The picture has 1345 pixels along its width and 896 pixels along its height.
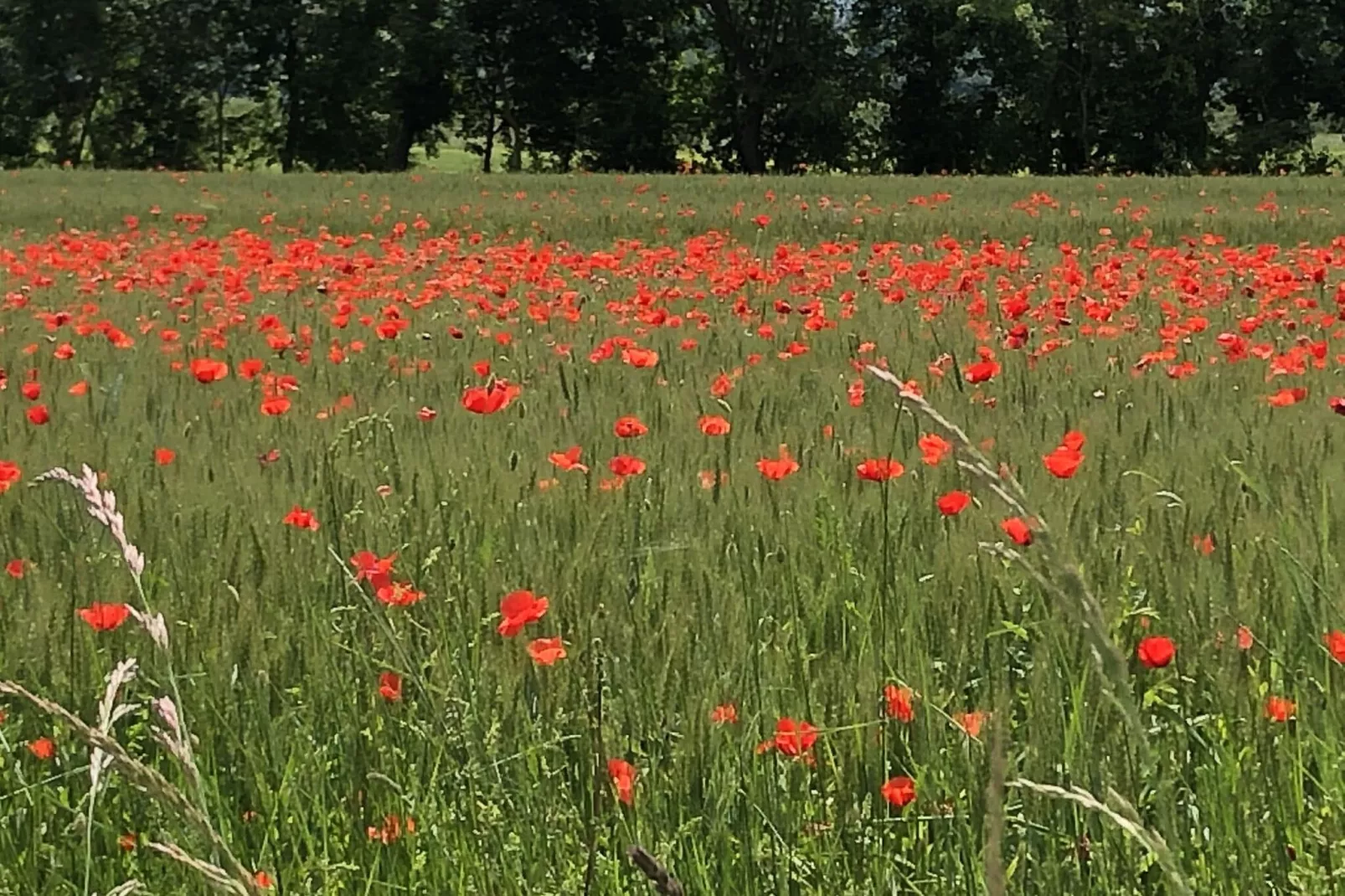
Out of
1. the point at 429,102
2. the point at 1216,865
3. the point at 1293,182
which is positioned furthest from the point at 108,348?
the point at 429,102

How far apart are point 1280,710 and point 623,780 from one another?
Answer: 0.67 m

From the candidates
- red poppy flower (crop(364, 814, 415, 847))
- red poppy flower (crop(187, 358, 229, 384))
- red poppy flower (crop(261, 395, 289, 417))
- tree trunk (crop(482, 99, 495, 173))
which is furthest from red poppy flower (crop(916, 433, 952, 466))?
tree trunk (crop(482, 99, 495, 173))

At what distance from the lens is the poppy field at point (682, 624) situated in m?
1.47

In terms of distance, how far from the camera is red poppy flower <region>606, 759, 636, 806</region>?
1.52 metres

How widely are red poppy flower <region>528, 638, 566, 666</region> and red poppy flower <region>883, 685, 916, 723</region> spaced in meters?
0.35

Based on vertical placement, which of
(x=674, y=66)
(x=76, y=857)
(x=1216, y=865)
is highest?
(x=674, y=66)

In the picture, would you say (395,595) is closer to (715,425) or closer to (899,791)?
(899,791)


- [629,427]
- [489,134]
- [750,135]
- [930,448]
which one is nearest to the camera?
[930,448]

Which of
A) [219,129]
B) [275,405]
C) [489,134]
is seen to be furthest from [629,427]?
[219,129]

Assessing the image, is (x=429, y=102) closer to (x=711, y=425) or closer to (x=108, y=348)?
(x=108, y=348)

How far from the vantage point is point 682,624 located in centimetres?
197

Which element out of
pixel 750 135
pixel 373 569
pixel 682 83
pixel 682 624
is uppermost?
pixel 682 83

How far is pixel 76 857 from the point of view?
1617 mm

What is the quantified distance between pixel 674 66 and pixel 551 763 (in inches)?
1425
